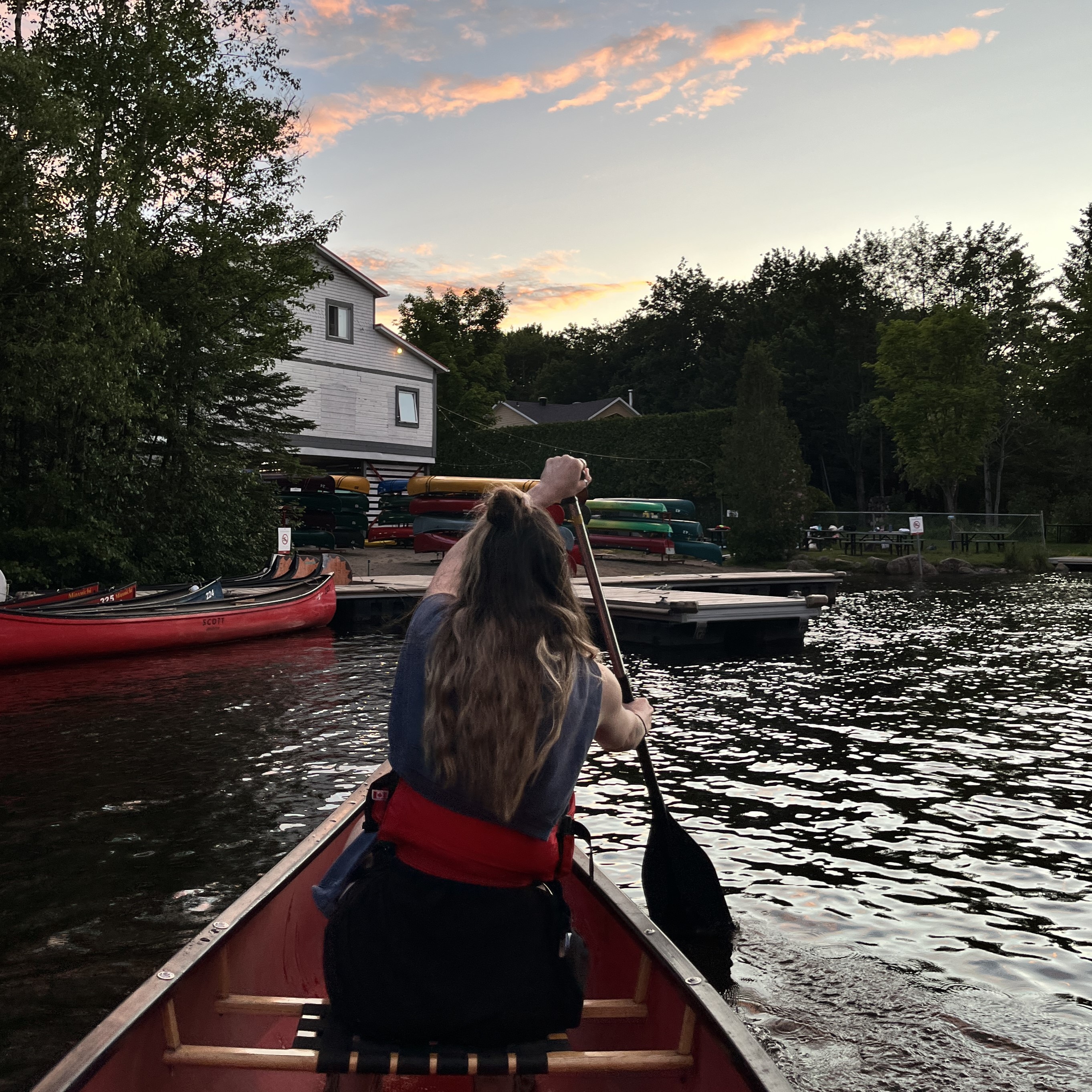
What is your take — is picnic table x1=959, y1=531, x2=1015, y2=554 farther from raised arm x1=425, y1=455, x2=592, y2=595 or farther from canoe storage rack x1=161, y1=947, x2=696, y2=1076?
canoe storage rack x1=161, y1=947, x2=696, y2=1076

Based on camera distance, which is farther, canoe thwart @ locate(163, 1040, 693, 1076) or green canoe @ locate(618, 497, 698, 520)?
green canoe @ locate(618, 497, 698, 520)

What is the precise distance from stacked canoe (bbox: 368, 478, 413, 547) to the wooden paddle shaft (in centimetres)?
2543

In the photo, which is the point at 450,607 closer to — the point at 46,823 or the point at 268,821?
the point at 268,821

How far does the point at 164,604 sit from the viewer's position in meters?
14.6

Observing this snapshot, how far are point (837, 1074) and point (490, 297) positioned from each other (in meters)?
53.8

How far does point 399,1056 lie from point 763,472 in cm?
3098

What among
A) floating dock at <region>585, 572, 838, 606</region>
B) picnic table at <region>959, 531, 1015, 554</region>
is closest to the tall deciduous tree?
picnic table at <region>959, 531, 1015, 554</region>

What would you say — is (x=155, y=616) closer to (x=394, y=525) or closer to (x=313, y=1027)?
(x=313, y=1027)

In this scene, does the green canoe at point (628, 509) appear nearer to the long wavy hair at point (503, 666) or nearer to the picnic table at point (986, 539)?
the picnic table at point (986, 539)

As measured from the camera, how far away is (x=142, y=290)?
18781 mm

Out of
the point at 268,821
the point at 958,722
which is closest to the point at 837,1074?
the point at 268,821

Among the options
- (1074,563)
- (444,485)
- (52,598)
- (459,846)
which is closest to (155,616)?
(52,598)

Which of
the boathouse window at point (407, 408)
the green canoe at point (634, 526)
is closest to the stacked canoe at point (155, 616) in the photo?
the green canoe at point (634, 526)

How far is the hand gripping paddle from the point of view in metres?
5.07
